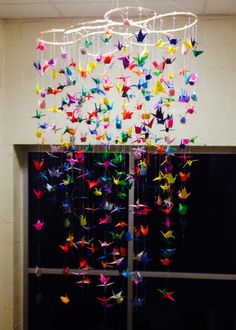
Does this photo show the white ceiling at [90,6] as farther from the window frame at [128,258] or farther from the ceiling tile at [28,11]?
the window frame at [128,258]

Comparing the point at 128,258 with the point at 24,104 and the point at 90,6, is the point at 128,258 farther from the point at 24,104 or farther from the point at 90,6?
the point at 90,6

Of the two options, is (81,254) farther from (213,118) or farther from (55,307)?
(213,118)

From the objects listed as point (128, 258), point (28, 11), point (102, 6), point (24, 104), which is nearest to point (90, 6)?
point (102, 6)

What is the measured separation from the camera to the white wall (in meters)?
2.69

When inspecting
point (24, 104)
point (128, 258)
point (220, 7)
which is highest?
point (220, 7)

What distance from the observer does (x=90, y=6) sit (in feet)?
8.28

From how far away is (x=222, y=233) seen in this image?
3.12m

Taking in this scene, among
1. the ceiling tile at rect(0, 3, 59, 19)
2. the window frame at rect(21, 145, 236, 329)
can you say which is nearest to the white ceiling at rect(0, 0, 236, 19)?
the ceiling tile at rect(0, 3, 59, 19)

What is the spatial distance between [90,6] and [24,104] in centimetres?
87

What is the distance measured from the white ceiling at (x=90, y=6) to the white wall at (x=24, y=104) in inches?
3.9

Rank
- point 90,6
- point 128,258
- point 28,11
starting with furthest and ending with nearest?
A: point 128,258 < point 28,11 < point 90,6

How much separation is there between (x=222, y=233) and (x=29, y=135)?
1772 mm

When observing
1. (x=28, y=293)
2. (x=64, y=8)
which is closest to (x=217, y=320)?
(x=28, y=293)

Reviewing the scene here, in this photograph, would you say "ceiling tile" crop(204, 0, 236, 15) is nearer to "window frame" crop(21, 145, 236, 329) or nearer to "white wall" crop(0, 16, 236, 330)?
"white wall" crop(0, 16, 236, 330)
